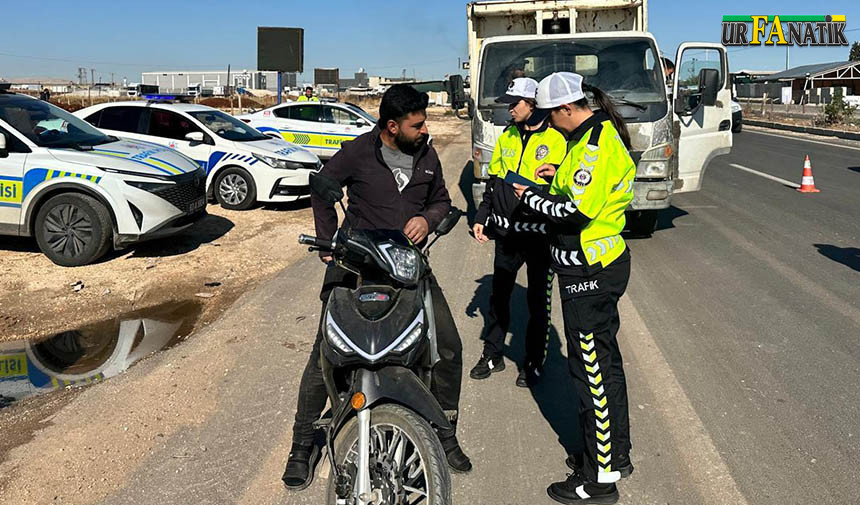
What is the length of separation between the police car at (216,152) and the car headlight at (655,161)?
17.5 feet

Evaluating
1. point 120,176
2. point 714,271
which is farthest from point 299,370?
point 714,271

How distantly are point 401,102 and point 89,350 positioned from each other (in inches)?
144

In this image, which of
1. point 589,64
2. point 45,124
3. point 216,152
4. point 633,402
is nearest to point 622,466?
point 633,402

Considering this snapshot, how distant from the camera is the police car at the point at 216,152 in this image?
459 inches

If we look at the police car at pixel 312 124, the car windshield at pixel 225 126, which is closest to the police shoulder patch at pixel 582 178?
the car windshield at pixel 225 126

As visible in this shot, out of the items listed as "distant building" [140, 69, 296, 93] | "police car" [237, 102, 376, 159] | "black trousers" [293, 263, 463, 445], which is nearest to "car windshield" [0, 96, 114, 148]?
"black trousers" [293, 263, 463, 445]

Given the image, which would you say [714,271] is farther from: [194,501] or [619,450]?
[194,501]

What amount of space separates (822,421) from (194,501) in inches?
132

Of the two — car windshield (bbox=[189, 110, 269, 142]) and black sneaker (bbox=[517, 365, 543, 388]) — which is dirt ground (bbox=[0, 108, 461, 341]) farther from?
black sneaker (bbox=[517, 365, 543, 388])

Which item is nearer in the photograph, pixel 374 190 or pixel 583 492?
pixel 583 492

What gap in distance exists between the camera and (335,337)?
305 cm

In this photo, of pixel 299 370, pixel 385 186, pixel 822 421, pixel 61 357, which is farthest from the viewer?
pixel 61 357

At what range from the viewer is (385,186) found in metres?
3.86

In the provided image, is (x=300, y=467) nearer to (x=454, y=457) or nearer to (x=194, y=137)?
(x=454, y=457)
